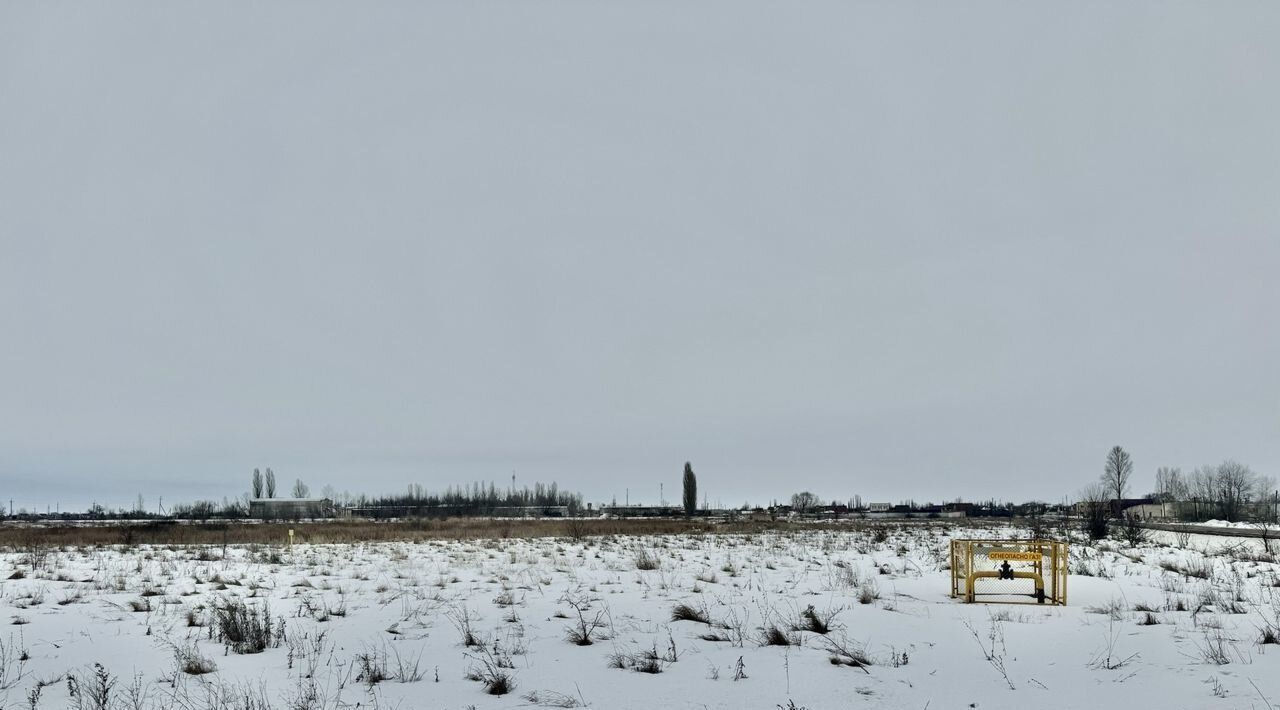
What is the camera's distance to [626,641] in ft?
31.6

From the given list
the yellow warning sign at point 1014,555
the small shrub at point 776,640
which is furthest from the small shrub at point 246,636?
the yellow warning sign at point 1014,555

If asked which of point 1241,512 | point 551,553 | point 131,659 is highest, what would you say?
point 131,659

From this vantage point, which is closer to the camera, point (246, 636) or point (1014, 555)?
point (246, 636)

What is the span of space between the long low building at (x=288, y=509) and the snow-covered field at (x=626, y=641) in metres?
115

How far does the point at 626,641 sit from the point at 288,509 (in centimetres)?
13336

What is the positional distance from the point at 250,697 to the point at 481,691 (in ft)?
6.60

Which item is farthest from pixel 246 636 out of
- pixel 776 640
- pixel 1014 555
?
pixel 1014 555

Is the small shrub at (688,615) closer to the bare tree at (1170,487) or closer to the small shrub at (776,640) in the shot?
the small shrub at (776,640)

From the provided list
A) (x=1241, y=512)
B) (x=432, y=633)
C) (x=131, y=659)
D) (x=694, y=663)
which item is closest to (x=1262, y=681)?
(x=694, y=663)

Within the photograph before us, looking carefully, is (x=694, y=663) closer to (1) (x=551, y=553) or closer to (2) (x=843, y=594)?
(2) (x=843, y=594)

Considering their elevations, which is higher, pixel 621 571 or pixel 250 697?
pixel 250 697

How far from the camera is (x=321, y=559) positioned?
874 inches

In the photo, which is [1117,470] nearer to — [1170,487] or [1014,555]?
[1170,487]

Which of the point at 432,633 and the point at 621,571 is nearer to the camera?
the point at 432,633
